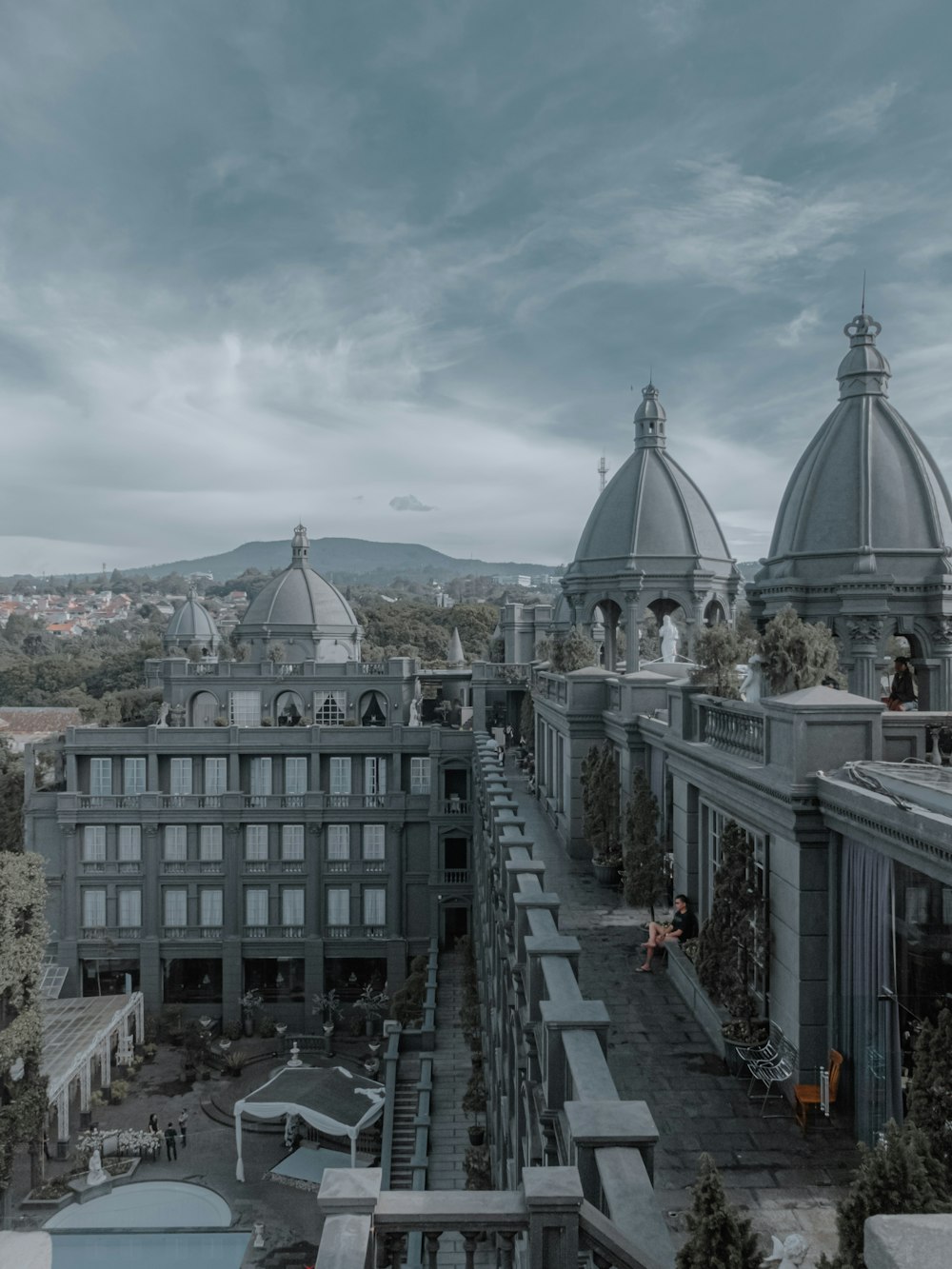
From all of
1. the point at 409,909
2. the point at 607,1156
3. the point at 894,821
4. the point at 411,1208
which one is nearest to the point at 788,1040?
the point at 894,821

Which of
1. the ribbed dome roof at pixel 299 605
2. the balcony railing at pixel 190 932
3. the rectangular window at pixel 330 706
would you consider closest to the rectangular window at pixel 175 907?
the balcony railing at pixel 190 932

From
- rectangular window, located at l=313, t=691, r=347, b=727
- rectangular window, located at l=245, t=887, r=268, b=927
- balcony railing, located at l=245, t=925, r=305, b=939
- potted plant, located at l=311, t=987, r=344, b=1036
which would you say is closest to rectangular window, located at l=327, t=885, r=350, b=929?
balcony railing, located at l=245, t=925, r=305, b=939

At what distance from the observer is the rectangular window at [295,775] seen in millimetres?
43531

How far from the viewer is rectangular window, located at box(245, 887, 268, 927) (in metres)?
42.4

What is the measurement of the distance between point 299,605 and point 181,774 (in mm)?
23202

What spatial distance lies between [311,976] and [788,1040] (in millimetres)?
36461

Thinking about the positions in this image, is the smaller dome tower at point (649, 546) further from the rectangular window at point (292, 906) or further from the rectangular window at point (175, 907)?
the rectangular window at point (175, 907)

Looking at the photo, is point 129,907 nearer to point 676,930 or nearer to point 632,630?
point 632,630

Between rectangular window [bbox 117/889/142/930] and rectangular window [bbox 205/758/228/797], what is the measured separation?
5.66m

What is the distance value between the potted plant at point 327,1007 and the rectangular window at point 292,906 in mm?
3387

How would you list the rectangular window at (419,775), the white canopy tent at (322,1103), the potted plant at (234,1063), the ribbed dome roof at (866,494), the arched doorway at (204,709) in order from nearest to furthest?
the ribbed dome roof at (866,494), the white canopy tent at (322,1103), the potted plant at (234,1063), the rectangular window at (419,775), the arched doorway at (204,709)

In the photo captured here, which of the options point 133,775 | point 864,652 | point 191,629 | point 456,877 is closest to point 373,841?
point 456,877

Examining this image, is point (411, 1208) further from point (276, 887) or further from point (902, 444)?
point (276, 887)

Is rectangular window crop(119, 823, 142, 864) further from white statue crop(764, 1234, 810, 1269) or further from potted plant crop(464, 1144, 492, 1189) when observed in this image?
white statue crop(764, 1234, 810, 1269)
